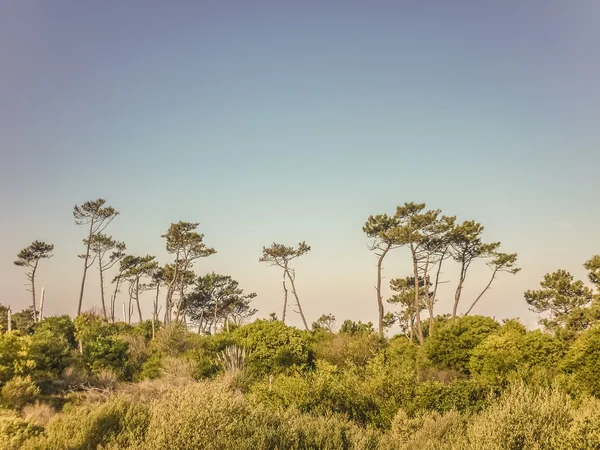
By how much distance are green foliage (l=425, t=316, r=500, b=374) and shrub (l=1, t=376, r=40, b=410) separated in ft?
85.7

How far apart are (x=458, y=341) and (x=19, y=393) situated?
2784 cm

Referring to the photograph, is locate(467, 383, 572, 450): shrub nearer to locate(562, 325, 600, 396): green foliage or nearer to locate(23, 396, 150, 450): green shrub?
locate(23, 396, 150, 450): green shrub

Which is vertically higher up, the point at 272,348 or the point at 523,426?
the point at 272,348

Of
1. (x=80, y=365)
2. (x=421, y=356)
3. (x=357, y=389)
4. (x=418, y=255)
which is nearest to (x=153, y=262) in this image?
(x=80, y=365)

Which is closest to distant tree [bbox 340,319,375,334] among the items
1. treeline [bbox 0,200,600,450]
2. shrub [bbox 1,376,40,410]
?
treeline [bbox 0,200,600,450]

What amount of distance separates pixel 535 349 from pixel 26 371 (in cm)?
3082

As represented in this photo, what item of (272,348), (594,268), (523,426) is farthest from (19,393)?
(594,268)

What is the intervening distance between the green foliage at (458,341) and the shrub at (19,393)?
85.7 ft

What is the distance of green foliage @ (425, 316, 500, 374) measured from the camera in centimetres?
3319

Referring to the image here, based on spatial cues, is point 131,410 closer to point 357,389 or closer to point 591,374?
point 357,389

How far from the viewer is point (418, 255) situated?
44594mm

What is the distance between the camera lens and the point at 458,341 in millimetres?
33438

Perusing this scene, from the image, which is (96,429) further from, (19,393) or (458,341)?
(458,341)

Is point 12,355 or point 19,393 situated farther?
point 12,355
